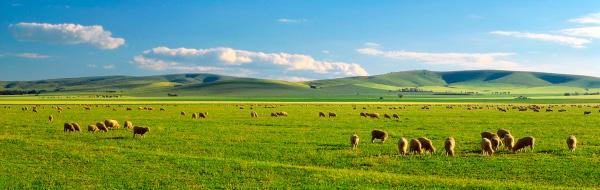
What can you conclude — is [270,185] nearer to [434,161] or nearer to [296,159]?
[296,159]

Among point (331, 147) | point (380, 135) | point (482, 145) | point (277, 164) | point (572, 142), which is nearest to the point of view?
point (277, 164)

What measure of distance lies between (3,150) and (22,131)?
12563 millimetres

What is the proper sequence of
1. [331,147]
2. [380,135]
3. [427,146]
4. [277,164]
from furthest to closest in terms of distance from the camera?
[380,135]
[331,147]
[427,146]
[277,164]

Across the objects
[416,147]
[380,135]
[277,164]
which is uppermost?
[380,135]

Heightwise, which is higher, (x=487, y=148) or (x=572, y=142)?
(x=572, y=142)

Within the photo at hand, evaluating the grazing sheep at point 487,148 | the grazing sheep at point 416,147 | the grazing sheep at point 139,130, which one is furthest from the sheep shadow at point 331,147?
the grazing sheep at point 139,130

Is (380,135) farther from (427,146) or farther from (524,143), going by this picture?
(524,143)

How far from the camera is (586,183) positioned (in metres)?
17.6

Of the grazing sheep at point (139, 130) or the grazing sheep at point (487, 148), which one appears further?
the grazing sheep at point (139, 130)

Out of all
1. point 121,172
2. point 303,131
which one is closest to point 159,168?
point 121,172

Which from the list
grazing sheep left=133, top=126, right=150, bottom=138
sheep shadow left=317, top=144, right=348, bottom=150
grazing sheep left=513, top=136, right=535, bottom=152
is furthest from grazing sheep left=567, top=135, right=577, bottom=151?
grazing sheep left=133, top=126, right=150, bottom=138

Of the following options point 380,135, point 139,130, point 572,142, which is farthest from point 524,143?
point 139,130

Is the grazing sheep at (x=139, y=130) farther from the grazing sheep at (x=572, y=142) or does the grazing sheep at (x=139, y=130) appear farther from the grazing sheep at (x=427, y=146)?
the grazing sheep at (x=572, y=142)

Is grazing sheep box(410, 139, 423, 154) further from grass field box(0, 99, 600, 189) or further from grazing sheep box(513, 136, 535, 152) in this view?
grazing sheep box(513, 136, 535, 152)
